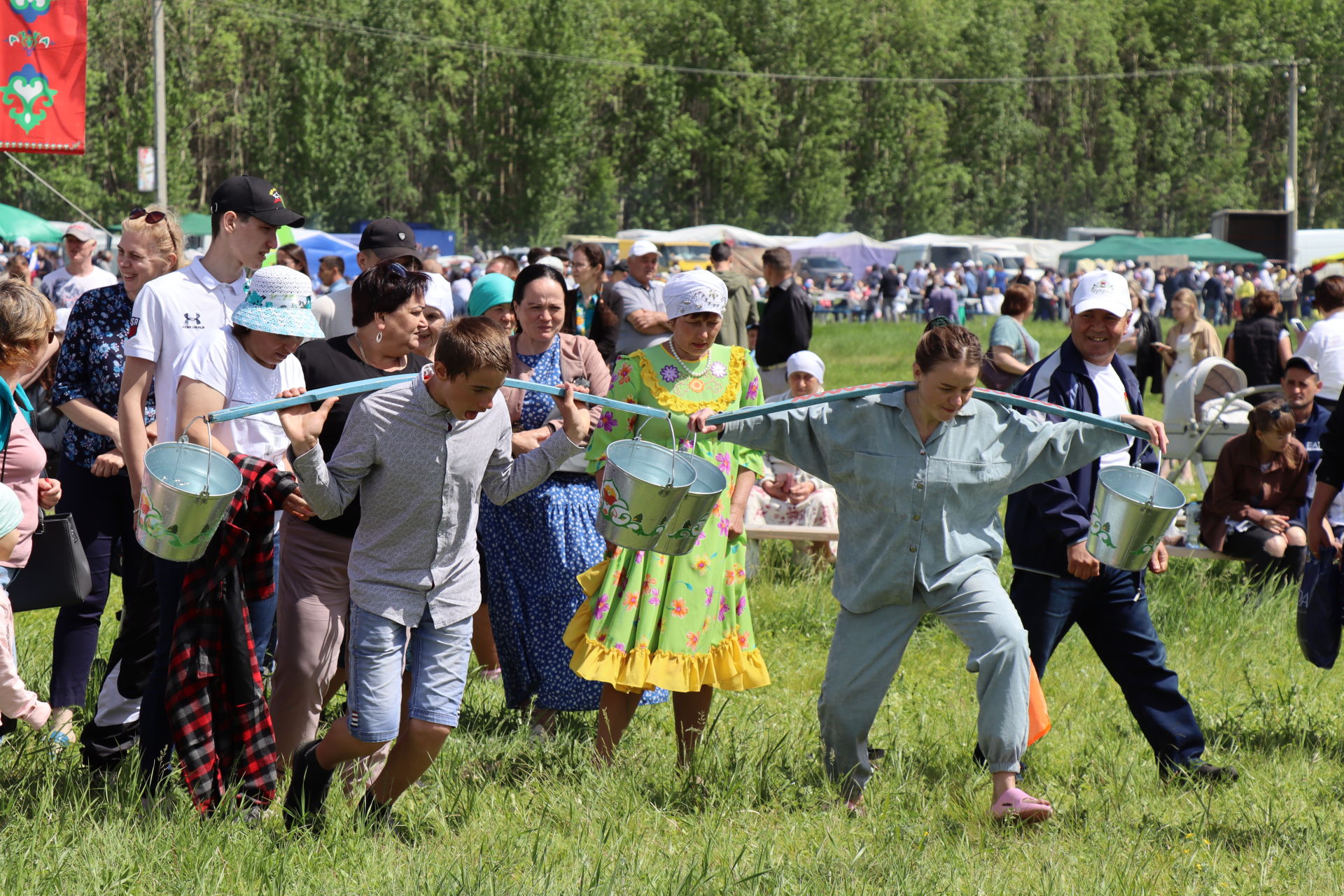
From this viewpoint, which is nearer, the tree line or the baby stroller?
the baby stroller

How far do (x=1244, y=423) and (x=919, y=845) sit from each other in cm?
718

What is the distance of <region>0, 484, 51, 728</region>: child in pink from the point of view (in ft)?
12.4

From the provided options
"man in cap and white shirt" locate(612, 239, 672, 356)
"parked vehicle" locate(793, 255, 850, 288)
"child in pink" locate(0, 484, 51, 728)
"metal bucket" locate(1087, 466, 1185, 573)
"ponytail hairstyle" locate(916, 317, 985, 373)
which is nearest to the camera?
"child in pink" locate(0, 484, 51, 728)

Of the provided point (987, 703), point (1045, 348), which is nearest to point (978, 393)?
A: point (987, 703)

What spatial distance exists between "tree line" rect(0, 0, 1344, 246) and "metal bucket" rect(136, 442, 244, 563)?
153ft

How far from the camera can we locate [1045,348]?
2791 centimetres

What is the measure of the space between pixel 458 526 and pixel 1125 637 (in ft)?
8.08

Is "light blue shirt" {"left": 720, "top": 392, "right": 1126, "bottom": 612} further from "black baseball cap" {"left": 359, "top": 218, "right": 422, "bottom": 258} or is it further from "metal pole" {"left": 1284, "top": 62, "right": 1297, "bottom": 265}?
"metal pole" {"left": 1284, "top": 62, "right": 1297, "bottom": 265}

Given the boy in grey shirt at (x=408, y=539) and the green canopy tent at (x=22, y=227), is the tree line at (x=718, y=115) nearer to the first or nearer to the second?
the green canopy tent at (x=22, y=227)

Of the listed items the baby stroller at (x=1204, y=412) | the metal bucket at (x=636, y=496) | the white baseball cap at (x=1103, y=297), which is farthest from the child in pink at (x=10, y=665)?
the baby stroller at (x=1204, y=412)

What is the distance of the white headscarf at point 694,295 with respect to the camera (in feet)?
16.1

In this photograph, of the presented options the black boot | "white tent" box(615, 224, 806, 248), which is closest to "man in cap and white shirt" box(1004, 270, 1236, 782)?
the black boot

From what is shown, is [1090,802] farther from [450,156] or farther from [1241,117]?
[1241,117]

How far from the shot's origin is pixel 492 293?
233 inches
